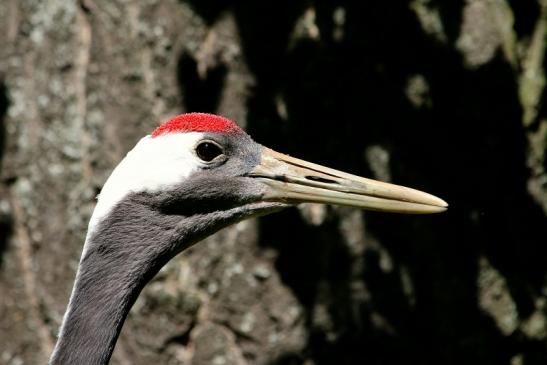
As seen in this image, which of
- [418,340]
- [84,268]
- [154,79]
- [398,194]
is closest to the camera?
[84,268]

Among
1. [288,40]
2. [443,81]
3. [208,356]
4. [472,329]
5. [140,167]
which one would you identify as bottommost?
[472,329]

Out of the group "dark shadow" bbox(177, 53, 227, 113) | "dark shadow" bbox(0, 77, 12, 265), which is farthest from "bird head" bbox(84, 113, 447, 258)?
"dark shadow" bbox(0, 77, 12, 265)

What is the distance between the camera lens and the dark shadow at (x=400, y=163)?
4.55 metres

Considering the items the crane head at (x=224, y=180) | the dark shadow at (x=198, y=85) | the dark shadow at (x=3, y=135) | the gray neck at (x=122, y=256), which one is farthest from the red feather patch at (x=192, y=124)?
the dark shadow at (x=3, y=135)

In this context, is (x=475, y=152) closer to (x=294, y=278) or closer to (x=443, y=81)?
(x=443, y=81)

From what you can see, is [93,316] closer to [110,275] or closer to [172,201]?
[110,275]

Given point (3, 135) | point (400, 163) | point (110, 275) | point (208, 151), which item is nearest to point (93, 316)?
point (110, 275)

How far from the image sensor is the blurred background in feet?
14.8

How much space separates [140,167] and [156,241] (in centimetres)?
30

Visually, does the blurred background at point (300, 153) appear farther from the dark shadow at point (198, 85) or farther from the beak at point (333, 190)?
the beak at point (333, 190)

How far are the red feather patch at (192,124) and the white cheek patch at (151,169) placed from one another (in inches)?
0.8

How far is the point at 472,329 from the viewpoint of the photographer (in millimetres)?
4820

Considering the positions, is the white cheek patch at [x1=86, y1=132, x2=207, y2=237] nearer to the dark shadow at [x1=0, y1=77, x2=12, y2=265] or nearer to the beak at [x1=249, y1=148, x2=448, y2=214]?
the beak at [x1=249, y1=148, x2=448, y2=214]

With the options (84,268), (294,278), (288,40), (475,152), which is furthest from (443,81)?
(84,268)
